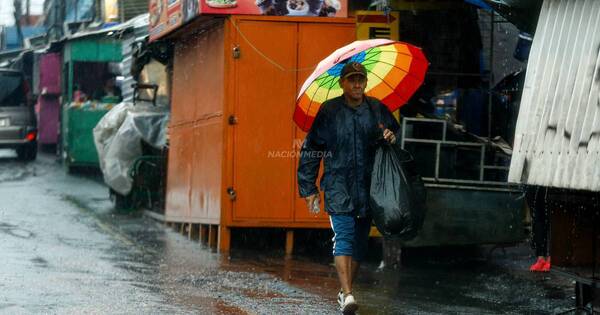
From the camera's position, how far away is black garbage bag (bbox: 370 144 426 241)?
8828 mm

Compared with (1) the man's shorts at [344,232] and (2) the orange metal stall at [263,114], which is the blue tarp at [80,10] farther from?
(1) the man's shorts at [344,232]

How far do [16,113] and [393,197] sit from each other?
889 inches

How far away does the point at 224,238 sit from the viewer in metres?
14.1

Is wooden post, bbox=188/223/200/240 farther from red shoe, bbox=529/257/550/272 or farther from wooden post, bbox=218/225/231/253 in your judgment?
red shoe, bbox=529/257/550/272

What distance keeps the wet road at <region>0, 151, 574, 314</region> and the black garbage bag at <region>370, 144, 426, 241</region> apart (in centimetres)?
87

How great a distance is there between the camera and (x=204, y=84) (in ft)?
50.3

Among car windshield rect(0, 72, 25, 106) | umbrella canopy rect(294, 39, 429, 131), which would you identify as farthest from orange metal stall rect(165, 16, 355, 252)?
car windshield rect(0, 72, 25, 106)

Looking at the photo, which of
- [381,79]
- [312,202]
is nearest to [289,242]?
[381,79]

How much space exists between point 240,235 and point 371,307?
5302mm

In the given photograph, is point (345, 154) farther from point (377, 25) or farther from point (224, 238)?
point (224, 238)

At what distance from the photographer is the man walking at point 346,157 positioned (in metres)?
8.94

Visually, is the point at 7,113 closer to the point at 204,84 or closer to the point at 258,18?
the point at 204,84

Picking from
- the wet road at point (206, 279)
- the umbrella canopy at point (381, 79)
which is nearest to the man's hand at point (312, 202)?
the wet road at point (206, 279)

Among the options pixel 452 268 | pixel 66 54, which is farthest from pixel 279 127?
pixel 66 54
